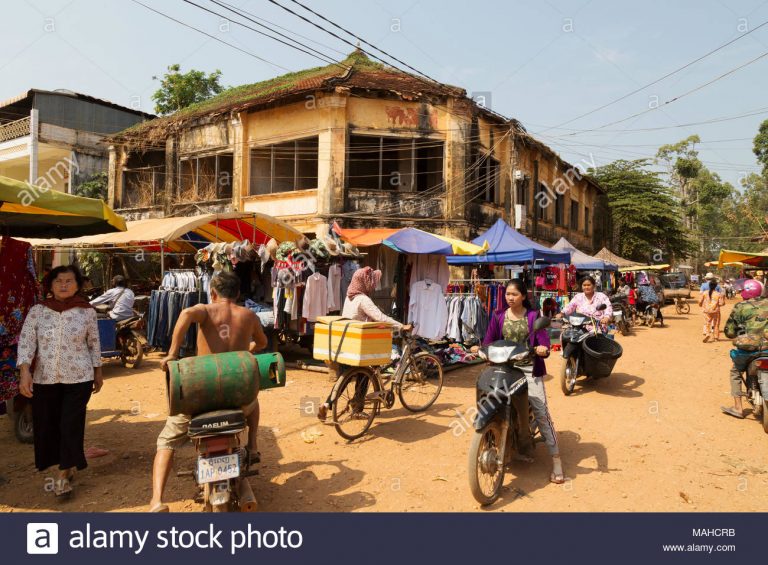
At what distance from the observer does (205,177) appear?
752 inches

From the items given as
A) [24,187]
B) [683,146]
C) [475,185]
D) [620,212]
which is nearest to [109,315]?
[24,187]

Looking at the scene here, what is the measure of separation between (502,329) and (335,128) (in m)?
13.1

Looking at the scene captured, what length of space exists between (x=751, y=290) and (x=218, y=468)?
6616 mm

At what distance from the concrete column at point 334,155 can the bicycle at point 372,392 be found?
10.4m

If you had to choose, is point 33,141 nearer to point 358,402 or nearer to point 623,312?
point 358,402

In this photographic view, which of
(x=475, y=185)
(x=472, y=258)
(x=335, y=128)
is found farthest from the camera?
(x=475, y=185)

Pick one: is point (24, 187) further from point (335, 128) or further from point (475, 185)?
point (475, 185)

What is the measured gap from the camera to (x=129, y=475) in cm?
435

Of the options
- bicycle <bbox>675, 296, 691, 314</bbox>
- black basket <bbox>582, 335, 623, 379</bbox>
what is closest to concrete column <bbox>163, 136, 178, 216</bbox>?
black basket <bbox>582, 335, 623, 379</bbox>

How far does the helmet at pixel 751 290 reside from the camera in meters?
6.20

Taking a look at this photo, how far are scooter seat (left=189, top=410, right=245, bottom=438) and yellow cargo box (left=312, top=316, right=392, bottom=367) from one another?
193 cm

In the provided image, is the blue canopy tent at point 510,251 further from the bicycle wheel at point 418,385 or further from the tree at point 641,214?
the tree at point 641,214

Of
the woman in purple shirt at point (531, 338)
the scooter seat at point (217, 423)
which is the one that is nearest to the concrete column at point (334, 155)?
the woman in purple shirt at point (531, 338)

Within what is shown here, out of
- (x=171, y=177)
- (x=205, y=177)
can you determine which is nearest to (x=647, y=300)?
(x=205, y=177)
